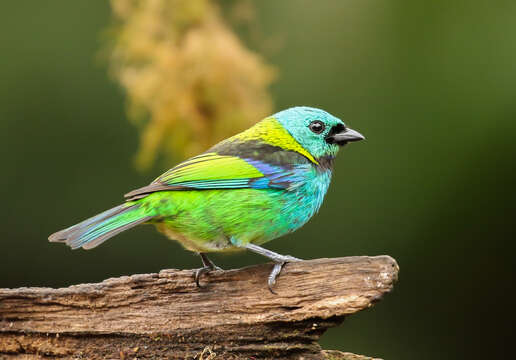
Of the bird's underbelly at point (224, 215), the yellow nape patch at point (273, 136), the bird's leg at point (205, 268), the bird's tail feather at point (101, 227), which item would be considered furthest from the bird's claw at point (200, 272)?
the yellow nape patch at point (273, 136)

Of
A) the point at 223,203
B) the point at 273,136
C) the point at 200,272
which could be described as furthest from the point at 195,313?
the point at 273,136

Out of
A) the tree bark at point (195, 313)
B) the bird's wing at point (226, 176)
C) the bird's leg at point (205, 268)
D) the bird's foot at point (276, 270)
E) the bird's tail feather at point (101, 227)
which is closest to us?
Result: the tree bark at point (195, 313)

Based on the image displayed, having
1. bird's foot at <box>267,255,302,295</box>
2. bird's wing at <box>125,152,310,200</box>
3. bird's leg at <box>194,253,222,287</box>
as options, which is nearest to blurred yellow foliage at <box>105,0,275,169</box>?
bird's wing at <box>125,152,310,200</box>

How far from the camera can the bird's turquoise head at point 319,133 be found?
14.5 ft

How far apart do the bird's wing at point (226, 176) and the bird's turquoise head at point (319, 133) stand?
267mm

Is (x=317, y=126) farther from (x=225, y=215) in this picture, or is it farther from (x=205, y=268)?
(x=205, y=268)

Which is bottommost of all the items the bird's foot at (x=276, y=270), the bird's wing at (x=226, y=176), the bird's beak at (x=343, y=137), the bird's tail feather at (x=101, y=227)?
the bird's foot at (x=276, y=270)

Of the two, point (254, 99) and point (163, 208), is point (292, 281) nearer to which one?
point (163, 208)

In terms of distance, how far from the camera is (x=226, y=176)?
13.4 feet

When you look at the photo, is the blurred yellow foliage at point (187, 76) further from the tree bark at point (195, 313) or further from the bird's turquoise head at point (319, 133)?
the tree bark at point (195, 313)

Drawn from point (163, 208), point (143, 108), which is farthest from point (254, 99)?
point (163, 208)

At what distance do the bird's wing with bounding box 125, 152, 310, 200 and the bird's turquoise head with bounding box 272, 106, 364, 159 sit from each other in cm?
27

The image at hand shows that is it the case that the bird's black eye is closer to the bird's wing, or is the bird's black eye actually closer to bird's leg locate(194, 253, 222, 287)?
the bird's wing

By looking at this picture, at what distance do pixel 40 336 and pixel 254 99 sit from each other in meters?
2.19
